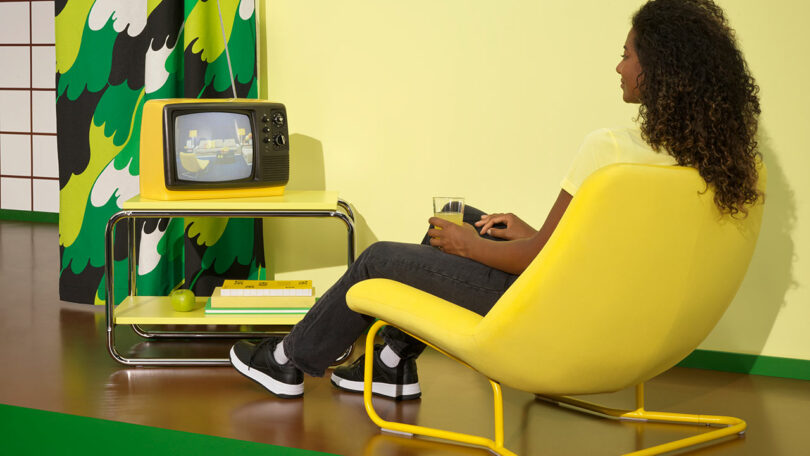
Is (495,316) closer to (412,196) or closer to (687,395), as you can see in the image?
(687,395)

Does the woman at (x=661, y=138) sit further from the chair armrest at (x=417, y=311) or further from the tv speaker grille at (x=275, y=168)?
the tv speaker grille at (x=275, y=168)

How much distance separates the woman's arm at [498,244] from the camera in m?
1.89

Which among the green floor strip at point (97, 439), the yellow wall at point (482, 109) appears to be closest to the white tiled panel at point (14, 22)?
the yellow wall at point (482, 109)

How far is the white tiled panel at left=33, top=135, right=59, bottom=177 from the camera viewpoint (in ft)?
20.7

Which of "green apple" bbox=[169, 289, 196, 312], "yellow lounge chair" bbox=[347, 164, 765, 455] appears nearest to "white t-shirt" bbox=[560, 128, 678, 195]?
"yellow lounge chair" bbox=[347, 164, 765, 455]

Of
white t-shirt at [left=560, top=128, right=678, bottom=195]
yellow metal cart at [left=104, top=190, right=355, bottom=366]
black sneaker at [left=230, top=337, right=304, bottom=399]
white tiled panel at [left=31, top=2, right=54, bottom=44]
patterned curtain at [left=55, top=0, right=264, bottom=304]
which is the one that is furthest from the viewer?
white tiled panel at [left=31, top=2, right=54, bottom=44]

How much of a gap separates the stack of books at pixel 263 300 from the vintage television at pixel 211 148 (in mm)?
304

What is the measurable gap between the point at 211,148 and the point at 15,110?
4301 mm

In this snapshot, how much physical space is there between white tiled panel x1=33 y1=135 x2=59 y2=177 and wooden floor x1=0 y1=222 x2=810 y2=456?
11.4 feet

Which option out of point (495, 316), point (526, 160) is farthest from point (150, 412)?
point (526, 160)

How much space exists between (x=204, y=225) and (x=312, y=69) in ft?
2.34

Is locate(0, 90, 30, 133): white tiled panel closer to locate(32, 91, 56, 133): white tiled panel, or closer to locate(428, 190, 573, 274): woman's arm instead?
locate(32, 91, 56, 133): white tiled panel

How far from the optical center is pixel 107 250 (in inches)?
106

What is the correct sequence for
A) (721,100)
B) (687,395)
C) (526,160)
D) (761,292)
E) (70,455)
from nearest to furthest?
1. (721,100)
2. (70,455)
3. (687,395)
4. (761,292)
5. (526,160)
